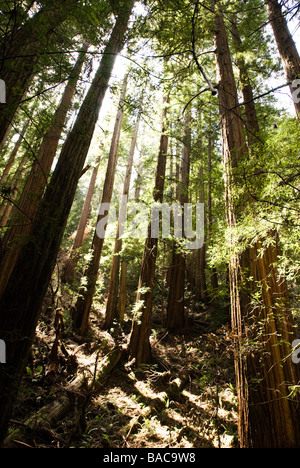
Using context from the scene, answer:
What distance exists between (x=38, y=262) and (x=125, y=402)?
12.9ft

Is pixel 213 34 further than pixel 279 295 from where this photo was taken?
Yes

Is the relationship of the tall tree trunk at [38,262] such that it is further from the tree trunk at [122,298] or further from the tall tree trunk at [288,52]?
the tree trunk at [122,298]

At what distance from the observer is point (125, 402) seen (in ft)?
15.2

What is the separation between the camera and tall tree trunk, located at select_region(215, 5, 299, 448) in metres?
2.80

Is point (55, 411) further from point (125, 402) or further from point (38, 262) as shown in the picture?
point (38, 262)

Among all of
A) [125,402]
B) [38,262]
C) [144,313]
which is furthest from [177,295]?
[38,262]

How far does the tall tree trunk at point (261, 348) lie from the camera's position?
2803mm

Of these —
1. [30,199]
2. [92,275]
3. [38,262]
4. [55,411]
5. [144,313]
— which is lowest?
[55,411]

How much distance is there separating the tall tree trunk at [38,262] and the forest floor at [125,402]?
0.42 metres

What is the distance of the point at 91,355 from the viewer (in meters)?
6.15

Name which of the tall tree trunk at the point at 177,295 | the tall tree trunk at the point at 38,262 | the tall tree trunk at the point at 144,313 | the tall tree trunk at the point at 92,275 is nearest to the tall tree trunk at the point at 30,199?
the tall tree trunk at the point at 38,262

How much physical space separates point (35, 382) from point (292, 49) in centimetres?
857
